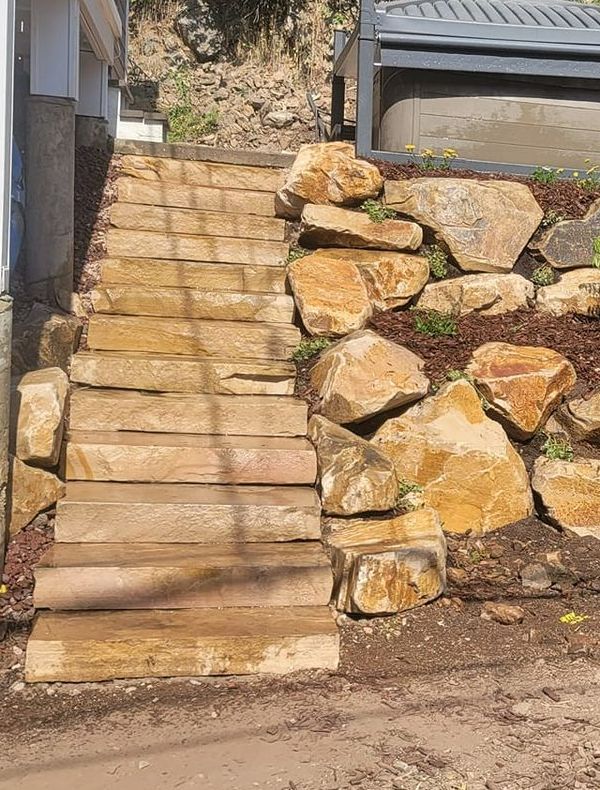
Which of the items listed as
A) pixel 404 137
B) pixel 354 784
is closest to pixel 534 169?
pixel 404 137

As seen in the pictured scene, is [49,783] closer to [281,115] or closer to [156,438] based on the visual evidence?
[156,438]

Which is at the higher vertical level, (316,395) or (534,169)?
(534,169)

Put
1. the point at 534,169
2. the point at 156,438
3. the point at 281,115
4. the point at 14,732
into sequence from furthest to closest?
the point at 281,115
the point at 534,169
the point at 156,438
the point at 14,732

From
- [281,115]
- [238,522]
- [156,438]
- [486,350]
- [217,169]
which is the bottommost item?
[238,522]

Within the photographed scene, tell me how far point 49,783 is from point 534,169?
6.47m

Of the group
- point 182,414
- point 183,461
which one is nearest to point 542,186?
point 182,414

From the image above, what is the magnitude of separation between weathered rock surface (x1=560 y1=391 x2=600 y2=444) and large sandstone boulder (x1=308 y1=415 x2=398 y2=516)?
1376 millimetres

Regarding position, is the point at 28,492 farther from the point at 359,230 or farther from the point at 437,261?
the point at 437,261

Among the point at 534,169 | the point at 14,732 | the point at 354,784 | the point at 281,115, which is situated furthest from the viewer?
the point at 281,115

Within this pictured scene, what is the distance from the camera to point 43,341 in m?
4.96

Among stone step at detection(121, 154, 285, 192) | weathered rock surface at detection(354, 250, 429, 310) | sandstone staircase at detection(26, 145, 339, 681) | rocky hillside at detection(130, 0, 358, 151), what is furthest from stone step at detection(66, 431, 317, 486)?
rocky hillside at detection(130, 0, 358, 151)

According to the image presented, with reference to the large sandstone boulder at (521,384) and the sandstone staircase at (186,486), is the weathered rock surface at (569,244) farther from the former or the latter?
the sandstone staircase at (186,486)

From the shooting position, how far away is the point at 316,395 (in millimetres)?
5000

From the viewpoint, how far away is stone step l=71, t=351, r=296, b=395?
16.2ft
